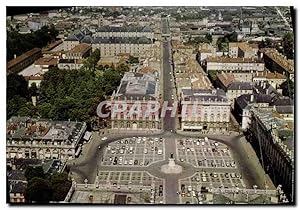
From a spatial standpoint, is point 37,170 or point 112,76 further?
point 112,76

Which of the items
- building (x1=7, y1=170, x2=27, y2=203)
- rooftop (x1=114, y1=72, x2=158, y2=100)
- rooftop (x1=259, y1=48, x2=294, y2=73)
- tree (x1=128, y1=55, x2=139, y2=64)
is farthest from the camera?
tree (x1=128, y1=55, x2=139, y2=64)

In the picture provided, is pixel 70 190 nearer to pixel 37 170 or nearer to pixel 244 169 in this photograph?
pixel 37 170

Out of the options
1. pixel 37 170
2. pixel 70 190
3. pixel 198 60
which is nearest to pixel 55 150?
pixel 37 170

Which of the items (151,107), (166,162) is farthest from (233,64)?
(166,162)

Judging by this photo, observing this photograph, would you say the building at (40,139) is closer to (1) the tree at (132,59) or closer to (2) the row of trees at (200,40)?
(1) the tree at (132,59)

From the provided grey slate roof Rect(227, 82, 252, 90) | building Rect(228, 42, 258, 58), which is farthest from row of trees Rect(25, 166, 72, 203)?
building Rect(228, 42, 258, 58)

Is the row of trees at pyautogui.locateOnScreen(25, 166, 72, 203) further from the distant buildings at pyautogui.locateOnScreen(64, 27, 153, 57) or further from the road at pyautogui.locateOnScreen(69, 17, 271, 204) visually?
the distant buildings at pyautogui.locateOnScreen(64, 27, 153, 57)
